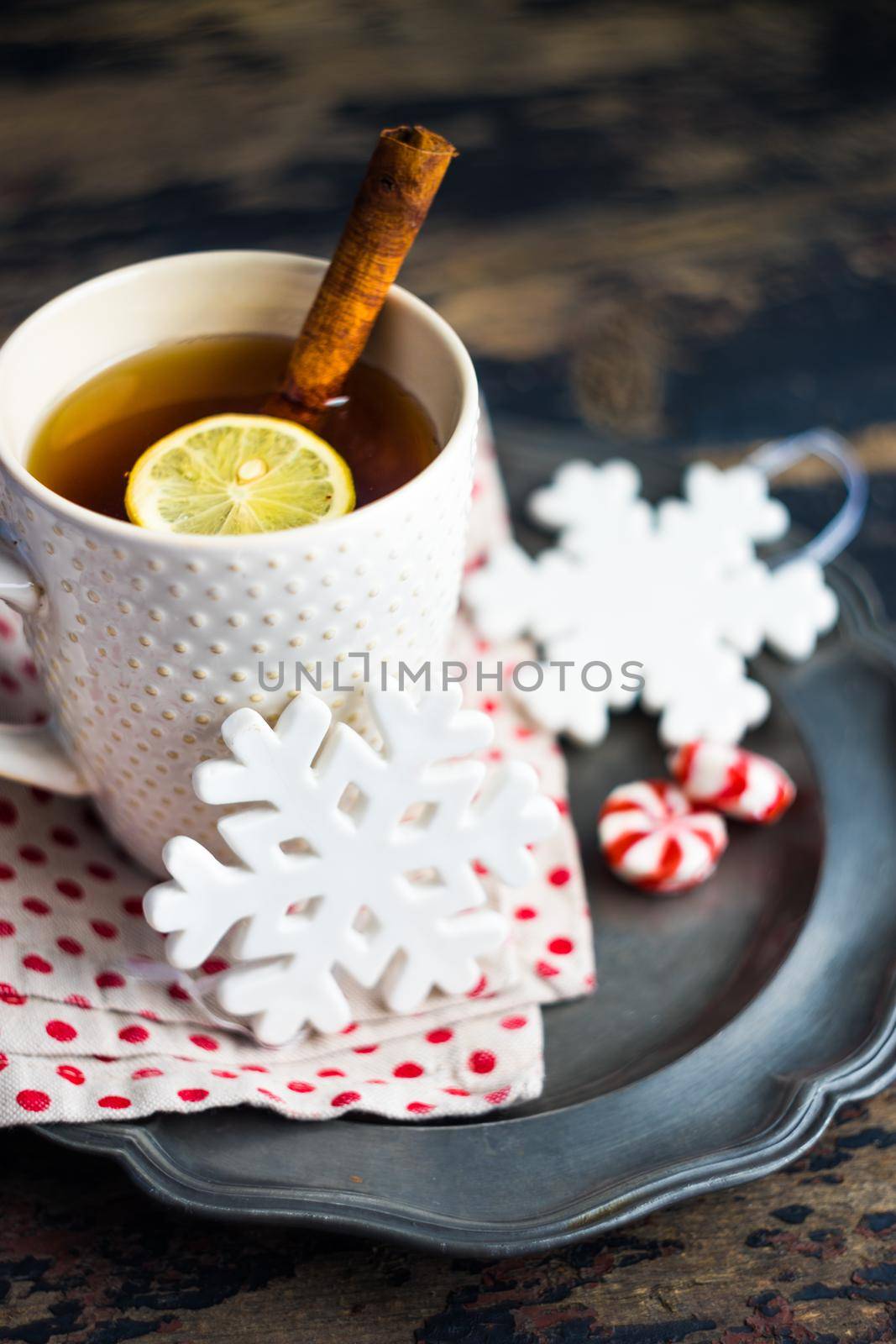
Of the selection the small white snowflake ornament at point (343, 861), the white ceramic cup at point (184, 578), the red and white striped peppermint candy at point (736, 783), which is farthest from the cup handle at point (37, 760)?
the red and white striped peppermint candy at point (736, 783)

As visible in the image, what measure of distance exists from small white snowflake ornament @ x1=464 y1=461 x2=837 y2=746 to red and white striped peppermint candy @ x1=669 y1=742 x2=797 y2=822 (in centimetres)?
4

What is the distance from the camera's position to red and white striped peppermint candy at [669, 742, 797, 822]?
1031 millimetres

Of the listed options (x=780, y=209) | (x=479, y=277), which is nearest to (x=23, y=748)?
(x=479, y=277)

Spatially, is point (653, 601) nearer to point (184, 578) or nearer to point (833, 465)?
point (833, 465)

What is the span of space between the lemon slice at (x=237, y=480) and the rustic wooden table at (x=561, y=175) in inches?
29.3

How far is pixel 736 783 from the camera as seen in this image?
103cm

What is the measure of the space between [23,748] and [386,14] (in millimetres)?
1208

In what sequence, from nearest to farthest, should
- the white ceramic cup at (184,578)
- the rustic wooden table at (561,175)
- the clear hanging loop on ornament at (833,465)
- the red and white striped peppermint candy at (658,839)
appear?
the white ceramic cup at (184,578) < the red and white striped peppermint candy at (658,839) < the clear hanging loop on ornament at (833,465) < the rustic wooden table at (561,175)

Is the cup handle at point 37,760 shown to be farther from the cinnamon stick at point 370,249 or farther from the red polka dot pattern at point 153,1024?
the cinnamon stick at point 370,249

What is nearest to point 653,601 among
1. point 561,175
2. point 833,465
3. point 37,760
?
point 833,465

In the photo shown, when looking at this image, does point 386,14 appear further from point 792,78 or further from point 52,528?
point 52,528

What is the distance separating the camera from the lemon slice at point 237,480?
799mm

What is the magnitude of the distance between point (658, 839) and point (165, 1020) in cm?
38

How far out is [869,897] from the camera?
99cm
